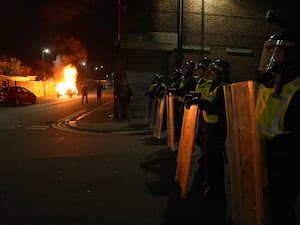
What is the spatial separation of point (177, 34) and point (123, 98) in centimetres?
343

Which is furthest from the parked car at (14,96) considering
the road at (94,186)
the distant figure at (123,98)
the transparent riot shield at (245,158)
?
the transparent riot shield at (245,158)

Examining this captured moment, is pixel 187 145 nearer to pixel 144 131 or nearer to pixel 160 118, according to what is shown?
pixel 160 118

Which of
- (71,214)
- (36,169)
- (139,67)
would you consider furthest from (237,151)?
(139,67)

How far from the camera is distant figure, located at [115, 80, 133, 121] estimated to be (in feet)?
47.4

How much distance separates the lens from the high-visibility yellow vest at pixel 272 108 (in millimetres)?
2785

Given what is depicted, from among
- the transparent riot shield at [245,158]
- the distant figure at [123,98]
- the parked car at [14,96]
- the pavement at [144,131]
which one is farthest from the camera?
the parked car at [14,96]

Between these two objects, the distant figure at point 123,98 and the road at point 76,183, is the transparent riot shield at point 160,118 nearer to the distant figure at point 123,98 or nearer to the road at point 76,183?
the road at point 76,183

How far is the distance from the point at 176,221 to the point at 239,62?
12.8m

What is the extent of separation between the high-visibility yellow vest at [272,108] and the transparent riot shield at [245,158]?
0.08 meters

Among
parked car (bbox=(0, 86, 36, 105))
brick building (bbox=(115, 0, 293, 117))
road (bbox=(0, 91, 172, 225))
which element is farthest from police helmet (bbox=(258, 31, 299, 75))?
parked car (bbox=(0, 86, 36, 105))

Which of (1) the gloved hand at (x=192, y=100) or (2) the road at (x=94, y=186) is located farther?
(1) the gloved hand at (x=192, y=100)

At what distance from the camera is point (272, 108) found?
2920mm

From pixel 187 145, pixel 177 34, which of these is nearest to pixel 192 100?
A: pixel 187 145

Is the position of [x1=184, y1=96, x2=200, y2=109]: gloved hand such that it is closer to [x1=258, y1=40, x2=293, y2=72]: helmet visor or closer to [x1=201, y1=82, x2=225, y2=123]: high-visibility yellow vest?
[x1=201, y1=82, x2=225, y2=123]: high-visibility yellow vest
